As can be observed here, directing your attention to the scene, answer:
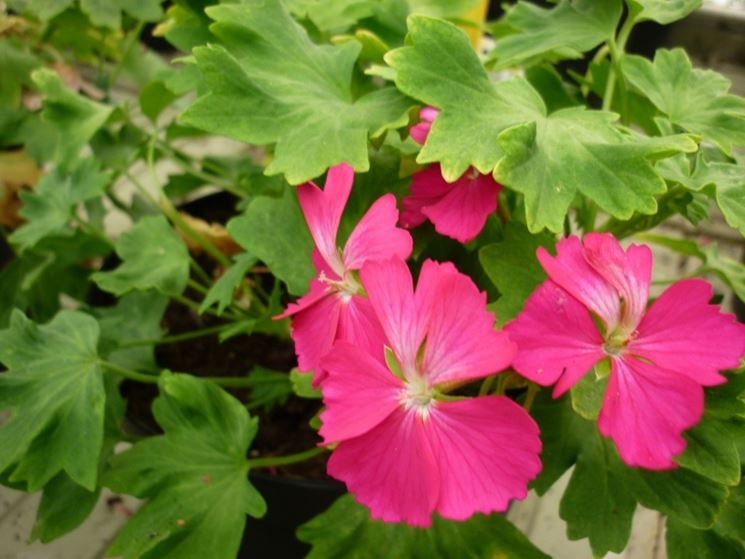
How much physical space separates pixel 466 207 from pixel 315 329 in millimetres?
130

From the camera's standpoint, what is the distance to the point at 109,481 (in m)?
0.58

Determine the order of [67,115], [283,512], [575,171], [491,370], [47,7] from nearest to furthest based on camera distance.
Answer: [491,370] < [575,171] < [283,512] < [67,115] < [47,7]

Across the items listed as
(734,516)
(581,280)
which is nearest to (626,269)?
(581,280)

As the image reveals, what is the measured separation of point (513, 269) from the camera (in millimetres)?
505

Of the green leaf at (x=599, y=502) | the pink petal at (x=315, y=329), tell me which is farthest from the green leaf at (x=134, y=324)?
the green leaf at (x=599, y=502)

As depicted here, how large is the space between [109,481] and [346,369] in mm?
291

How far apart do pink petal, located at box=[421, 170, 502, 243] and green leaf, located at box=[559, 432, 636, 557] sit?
0.61 feet

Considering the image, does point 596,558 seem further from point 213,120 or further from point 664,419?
point 213,120

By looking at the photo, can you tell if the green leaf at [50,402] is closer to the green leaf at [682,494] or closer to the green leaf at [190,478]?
the green leaf at [190,478]

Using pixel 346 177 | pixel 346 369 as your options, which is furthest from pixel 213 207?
pixel 346 369

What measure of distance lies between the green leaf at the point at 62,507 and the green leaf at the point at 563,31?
492 mm

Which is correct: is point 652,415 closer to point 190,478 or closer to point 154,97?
point 190,478

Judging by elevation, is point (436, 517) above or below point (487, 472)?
below

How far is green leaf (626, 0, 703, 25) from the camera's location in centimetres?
61
